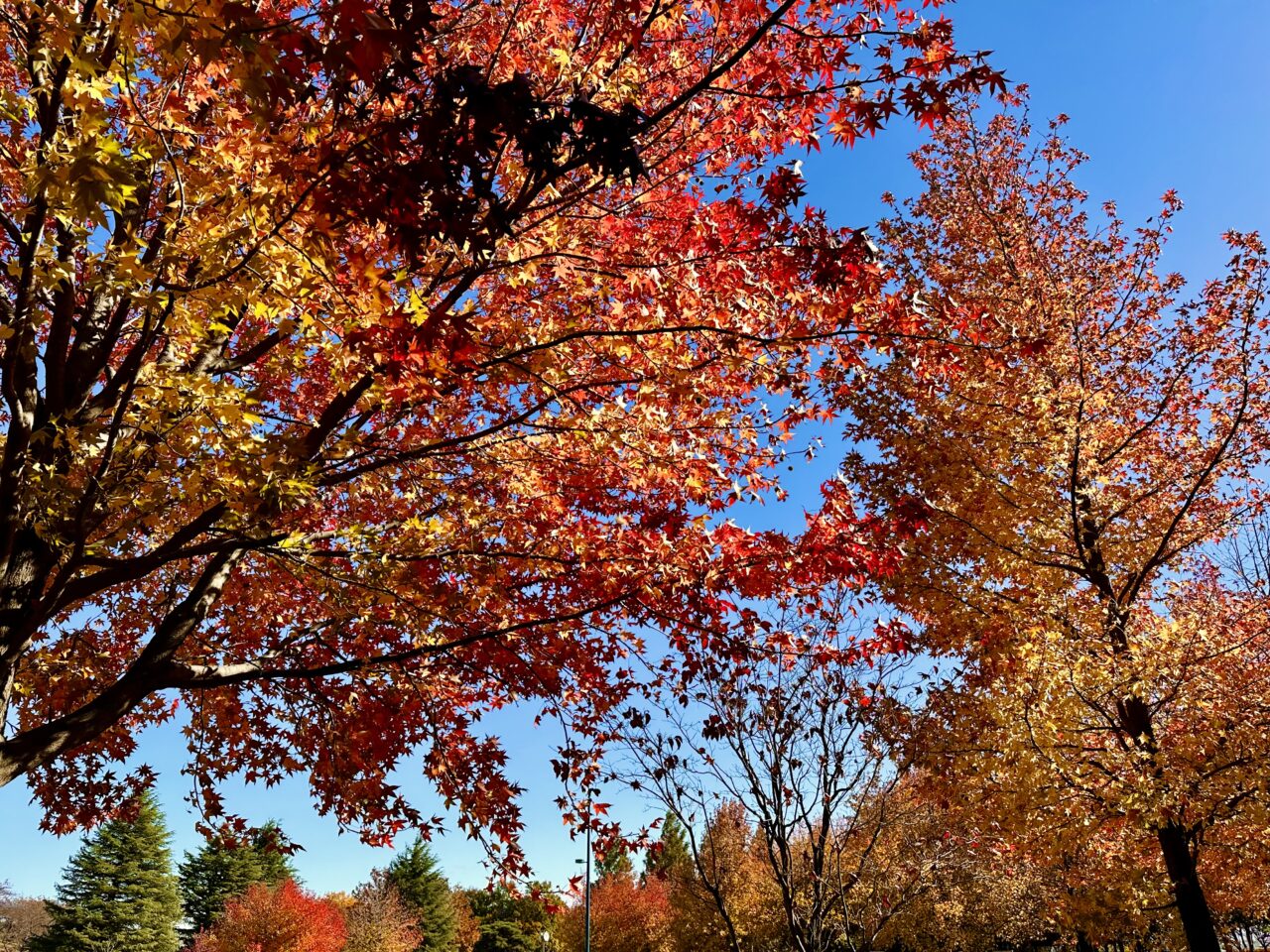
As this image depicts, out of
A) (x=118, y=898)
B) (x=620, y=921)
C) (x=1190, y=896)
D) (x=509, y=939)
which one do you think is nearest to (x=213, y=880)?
(x=118, y=898)

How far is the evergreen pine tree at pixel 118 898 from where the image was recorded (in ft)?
113

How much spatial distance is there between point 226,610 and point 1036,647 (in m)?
7.89

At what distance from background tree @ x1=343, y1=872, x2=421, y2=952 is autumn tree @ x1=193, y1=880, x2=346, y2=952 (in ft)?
4.19

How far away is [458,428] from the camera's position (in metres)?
6.66

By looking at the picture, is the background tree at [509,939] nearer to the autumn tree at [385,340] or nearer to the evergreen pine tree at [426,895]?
the evergreen pine tree at [426,895]

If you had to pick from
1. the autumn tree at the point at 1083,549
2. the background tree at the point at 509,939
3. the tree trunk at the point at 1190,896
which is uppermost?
the autumn tree at the point at 1083,549

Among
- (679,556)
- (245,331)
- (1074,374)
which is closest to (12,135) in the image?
(245,331)

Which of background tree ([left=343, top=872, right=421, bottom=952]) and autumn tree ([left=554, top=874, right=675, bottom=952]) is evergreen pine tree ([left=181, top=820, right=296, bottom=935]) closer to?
background tree ([left=343, top=872, right=421, bottom=952])

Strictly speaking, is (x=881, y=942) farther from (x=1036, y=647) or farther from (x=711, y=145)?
(x=711, y=145)

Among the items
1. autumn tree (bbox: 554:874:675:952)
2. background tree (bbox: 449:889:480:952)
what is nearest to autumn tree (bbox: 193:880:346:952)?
background tree (bbox: 449:889:480:952)

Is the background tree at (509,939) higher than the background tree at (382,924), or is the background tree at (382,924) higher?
the background tree at (382,924)

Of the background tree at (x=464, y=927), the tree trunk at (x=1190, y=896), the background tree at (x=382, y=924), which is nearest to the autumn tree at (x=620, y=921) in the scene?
the background tree at (x=464, y=927)

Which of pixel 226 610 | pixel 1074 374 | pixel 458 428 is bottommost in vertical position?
pixel 226 610

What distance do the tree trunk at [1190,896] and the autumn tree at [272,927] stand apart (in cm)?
3551
